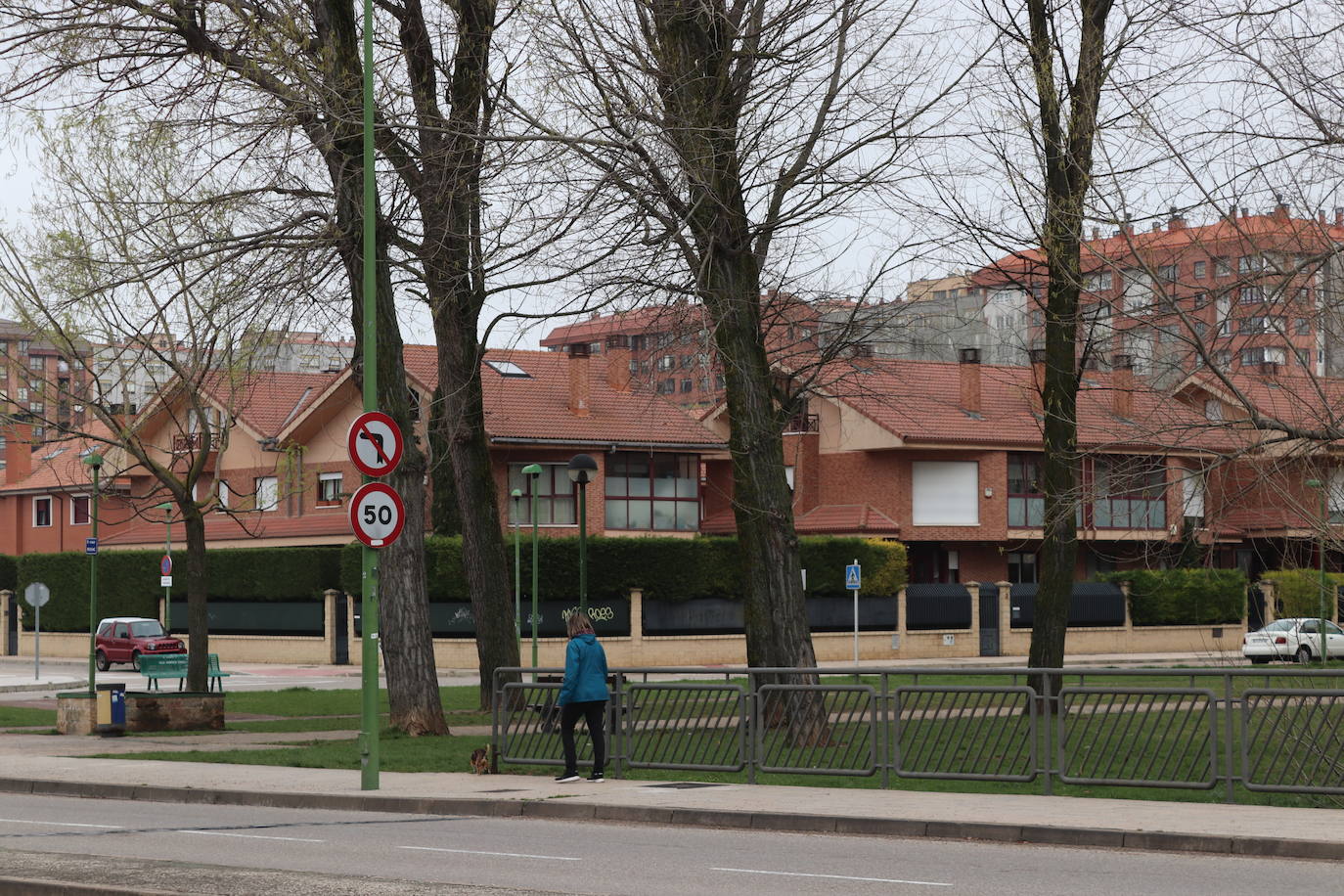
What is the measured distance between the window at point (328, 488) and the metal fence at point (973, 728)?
42.2 metres

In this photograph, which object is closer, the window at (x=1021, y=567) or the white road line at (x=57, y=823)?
the white road line at (x=57, y=823)

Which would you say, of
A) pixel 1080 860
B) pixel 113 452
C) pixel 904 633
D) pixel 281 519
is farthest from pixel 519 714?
pixel 113 452

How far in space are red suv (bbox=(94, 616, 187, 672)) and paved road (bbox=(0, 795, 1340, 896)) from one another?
1523 inches

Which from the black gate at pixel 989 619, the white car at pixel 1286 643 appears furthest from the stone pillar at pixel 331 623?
the white car at pixel 1286 643

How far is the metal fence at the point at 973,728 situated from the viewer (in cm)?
1480

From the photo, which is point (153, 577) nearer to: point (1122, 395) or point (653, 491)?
point (653, 491)

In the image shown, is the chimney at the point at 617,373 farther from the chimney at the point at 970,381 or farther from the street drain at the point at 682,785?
the street drain at the point at 682,785

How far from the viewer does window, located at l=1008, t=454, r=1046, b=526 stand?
6272 cm

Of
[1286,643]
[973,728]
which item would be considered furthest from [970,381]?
[973,728]

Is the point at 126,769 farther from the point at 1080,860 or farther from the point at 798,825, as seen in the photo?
the point at 1080,860

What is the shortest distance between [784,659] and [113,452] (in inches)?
1915

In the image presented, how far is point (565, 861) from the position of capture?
1231 centimetres

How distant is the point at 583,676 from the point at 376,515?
2552 mm

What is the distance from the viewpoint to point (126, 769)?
67.0 feet
